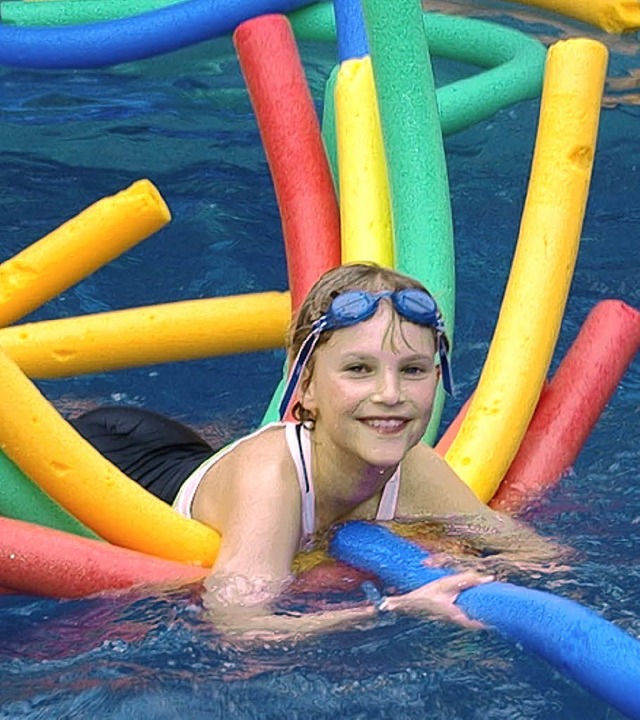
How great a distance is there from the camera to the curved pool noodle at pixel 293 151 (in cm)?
378

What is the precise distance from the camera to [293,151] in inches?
154

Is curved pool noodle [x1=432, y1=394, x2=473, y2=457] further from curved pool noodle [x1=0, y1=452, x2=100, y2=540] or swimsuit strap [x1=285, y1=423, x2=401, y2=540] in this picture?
curved pool noodle [x1=0, y1=452, x2=100, y2=540]

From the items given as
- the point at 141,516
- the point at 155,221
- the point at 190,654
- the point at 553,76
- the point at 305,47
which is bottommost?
the point at 190,654

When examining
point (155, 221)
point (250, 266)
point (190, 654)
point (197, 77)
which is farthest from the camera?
point (197, 77)

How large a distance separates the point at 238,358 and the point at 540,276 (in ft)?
3.68

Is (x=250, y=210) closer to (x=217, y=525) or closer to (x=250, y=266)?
(x=250, y=266)

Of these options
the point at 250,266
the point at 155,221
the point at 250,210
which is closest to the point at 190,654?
the point at 155,221

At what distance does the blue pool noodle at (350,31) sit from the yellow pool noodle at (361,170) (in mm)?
71

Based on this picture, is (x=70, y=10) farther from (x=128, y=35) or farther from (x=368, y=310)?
(x=368, y=310)

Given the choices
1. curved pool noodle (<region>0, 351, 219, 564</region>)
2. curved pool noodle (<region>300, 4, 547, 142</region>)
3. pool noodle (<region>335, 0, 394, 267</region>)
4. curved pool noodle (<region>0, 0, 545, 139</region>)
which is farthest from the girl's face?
curved pool noodle (<region>0, 0, 545, 139</region>)

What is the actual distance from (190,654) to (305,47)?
352 cm

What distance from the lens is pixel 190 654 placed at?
113 inches

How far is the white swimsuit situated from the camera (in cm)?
299

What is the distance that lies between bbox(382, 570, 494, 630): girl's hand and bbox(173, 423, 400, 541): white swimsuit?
9.9 inches
